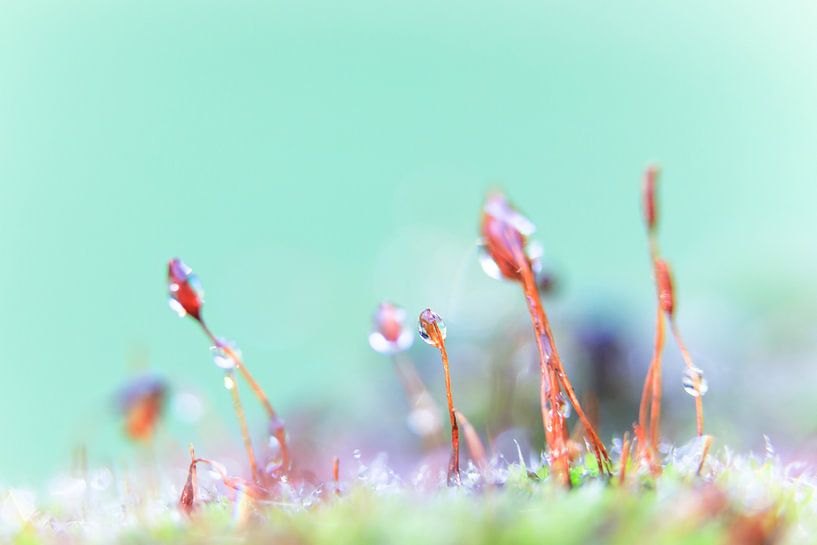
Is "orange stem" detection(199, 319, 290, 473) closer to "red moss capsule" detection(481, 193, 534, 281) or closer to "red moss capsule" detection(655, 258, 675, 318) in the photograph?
"red moss capsule" detection(481, 193, 534, 281)

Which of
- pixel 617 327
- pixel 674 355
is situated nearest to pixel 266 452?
pixel 617 327

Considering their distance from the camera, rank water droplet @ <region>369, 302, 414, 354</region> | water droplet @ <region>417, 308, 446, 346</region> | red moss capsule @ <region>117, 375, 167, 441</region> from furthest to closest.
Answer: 1. red moss capsule @ <region>117, 375, 167, 441</region>
2. water droplet @ <region>369, 302, 414, 354</region>
3. water droplet @ <region>417, 308, 446, 346</region>

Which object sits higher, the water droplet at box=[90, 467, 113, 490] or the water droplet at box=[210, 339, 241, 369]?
the water droplet at box=[210, 339, 241, 369]

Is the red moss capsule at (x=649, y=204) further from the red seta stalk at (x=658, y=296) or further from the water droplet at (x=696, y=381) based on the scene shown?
the water droplet at (x=696, y=381)

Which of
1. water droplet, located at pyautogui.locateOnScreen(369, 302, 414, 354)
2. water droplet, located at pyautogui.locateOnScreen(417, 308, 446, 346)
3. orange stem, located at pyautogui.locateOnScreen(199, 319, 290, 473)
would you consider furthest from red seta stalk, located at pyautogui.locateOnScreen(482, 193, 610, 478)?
orange stem, located at pyautogui.locateOnScreen(199, 319, 290, 473)

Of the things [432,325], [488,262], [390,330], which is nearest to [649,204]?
[488,262]

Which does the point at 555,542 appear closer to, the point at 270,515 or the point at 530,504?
the point at 530,504
